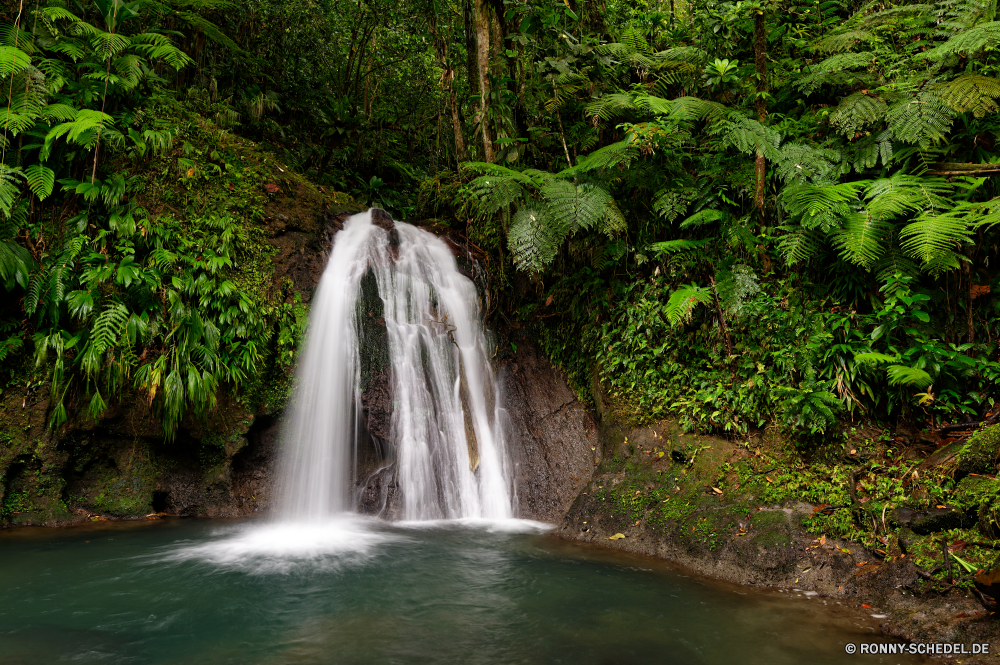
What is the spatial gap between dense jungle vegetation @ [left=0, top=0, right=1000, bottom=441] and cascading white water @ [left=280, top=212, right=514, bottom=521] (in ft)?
1.93

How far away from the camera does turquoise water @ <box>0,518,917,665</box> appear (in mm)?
3422

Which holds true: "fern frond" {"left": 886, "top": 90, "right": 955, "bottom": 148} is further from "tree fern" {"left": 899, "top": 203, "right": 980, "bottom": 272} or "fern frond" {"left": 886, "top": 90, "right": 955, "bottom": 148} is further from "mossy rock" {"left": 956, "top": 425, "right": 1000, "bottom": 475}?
"mossy rock" {"left": 956, "top": 425, "right": 1000, "bottom": 475}

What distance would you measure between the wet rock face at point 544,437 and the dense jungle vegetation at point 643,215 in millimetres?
366

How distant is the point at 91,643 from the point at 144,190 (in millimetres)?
5345

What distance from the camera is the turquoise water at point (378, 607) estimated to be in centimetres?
342

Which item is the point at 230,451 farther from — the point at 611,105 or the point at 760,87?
the point at 760,87

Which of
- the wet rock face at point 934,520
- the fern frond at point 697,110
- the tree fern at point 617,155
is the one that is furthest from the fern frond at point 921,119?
the wet rock face at point 934,520

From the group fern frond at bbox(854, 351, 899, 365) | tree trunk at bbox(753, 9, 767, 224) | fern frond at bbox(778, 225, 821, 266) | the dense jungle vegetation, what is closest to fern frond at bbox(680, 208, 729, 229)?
the dense jungle vegetation

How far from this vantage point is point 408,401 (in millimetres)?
6992

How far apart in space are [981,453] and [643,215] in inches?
158

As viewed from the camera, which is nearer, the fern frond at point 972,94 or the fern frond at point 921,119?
the fern frond at point 972,94

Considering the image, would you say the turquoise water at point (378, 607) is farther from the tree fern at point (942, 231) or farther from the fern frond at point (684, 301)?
the tree fern at point (942, 231)

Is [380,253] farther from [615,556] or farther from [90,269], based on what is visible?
[615,556]

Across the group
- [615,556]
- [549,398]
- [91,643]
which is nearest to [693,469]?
[615,556]
